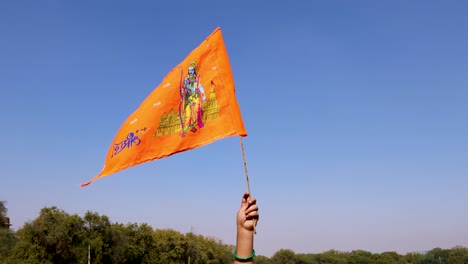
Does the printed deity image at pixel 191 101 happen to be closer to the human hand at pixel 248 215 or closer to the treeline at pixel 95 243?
the human hand at pixel 248 215

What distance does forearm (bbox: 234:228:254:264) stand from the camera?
3717mm

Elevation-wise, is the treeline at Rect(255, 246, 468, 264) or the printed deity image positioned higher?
the printed deity image

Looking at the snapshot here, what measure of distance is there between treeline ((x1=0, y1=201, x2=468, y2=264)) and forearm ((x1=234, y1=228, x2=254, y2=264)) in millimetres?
44448

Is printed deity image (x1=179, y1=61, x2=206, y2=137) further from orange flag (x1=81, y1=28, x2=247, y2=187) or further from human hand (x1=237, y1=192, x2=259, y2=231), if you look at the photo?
human hand (x1=237, y1=192, x2=259, y2=231)

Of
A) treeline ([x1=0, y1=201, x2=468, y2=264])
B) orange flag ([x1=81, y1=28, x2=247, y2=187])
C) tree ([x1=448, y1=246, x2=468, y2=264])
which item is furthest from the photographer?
tree ([x1=448, y1=246, x2=468, y2=264])

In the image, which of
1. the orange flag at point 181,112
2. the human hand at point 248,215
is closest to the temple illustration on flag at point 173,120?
the orange flag at point 181,112

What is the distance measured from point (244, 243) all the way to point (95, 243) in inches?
1971

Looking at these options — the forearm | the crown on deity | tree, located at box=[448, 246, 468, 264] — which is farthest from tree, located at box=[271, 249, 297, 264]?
the forearm

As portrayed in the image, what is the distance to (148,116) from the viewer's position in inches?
229

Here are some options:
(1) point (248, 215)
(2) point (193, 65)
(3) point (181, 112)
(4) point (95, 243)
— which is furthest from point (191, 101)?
(4) point (95, 243)

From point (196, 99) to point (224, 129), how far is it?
565 mm

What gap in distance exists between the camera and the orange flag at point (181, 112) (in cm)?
569

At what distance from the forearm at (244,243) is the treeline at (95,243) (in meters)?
44.4

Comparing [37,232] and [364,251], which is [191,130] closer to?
[37,232]
